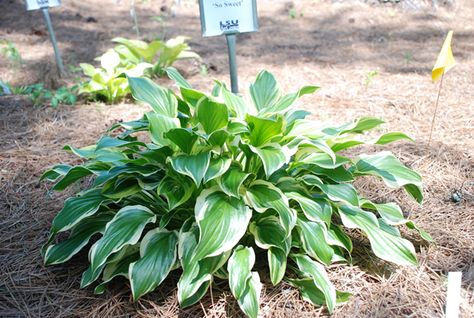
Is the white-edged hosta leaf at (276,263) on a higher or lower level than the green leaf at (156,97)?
lower

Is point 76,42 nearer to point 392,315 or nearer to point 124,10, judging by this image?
point 124,10

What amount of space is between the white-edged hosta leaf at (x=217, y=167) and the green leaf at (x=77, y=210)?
0.54 meters

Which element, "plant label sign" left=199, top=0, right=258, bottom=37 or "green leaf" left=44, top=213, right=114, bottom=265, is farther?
"plant label sign" left=199, top=0, right=258, bottom=37

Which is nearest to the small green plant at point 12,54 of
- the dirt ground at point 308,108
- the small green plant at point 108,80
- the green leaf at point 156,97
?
the dirt ground at point 308,108

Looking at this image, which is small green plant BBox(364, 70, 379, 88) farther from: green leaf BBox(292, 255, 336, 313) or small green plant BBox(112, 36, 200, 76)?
green leaf BBox(292, 255, 336, 313)

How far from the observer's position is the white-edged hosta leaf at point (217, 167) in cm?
160

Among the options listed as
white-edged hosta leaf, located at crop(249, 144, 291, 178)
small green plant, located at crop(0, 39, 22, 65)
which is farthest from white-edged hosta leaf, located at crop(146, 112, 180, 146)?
small green plant, located at crop(0, 39, 22, 65)

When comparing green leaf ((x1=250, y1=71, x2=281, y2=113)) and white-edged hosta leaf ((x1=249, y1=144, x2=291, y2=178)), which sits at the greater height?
green leaf ((x1=250, y1=71, x2=281, y2=113))

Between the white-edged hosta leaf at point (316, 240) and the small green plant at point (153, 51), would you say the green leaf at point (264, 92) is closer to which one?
the white-edged hosta leaf at point (316, 240)

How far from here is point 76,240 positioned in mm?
1852

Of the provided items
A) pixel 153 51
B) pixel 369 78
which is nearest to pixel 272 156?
pixel 369 78

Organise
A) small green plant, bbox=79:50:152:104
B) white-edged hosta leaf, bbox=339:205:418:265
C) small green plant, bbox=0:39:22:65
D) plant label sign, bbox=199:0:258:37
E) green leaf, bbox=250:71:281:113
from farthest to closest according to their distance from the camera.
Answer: small green plant, bbox=0:39:22:65 < small green plant, bbox=79:50:152:104 < plant label sign, bbox=199:0:258:37 < green leaf, bbox=250:71:281:113 < white-edged hosta leaf, bbox=339:205:418:265

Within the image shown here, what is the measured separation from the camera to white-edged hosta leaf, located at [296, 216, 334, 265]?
1.68 metres

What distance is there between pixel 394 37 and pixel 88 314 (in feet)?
17.3
